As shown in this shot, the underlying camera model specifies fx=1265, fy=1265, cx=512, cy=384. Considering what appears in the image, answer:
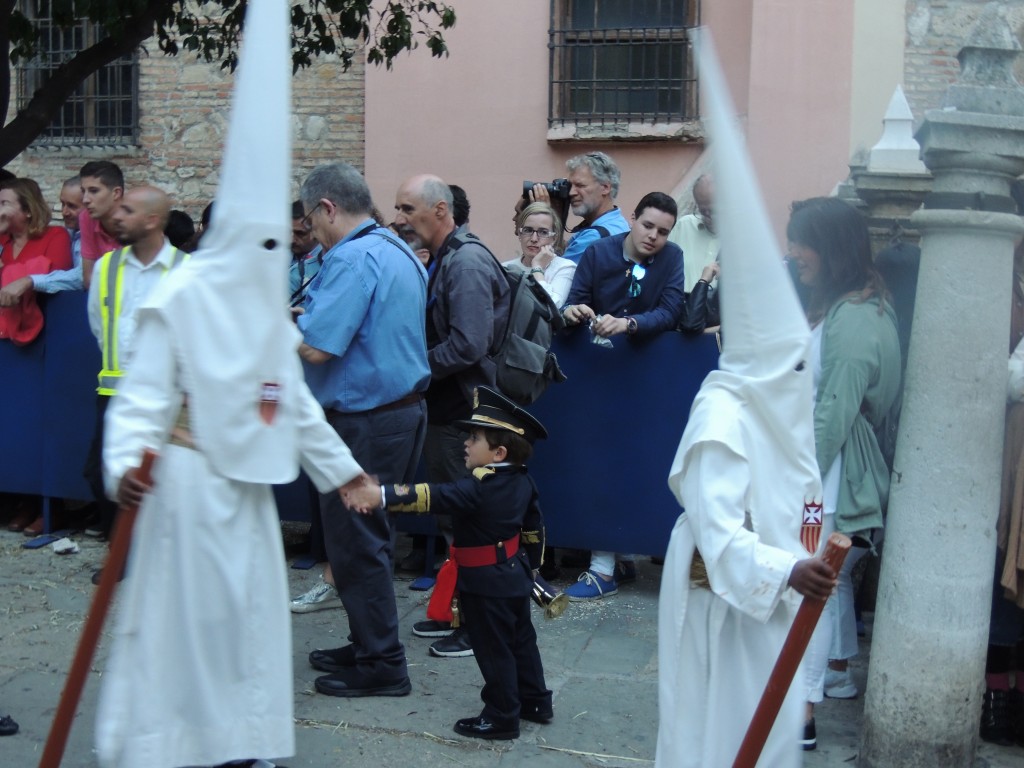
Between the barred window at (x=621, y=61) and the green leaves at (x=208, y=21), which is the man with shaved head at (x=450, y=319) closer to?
the green leaves at (x=208, y=21)

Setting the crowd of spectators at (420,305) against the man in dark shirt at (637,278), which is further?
the man in dark shirt at (637,278)

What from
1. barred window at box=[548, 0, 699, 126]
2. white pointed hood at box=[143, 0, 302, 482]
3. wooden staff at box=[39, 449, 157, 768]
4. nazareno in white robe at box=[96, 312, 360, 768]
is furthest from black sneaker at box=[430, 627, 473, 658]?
barred window at box=[548, 0, 699, 126]

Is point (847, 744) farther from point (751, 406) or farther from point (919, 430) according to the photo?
point (751, 406)

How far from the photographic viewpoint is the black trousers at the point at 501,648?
451 cm

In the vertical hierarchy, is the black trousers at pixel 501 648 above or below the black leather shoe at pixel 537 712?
above

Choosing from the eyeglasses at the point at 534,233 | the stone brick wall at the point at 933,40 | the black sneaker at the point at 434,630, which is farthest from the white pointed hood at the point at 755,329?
the stone brick wall at the point at 933,40

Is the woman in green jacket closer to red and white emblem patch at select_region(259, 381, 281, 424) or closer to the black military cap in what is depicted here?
the black military cap

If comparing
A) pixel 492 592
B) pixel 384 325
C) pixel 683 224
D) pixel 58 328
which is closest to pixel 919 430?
pixel 492 592

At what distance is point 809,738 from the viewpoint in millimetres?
4695

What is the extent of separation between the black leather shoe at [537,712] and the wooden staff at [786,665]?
182 centimetres

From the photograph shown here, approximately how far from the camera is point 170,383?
140 inches

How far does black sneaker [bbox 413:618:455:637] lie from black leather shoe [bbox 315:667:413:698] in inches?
29.1

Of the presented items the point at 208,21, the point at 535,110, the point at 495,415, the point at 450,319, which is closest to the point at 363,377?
the point at 450,319

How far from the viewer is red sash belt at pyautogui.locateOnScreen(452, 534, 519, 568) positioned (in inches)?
178
